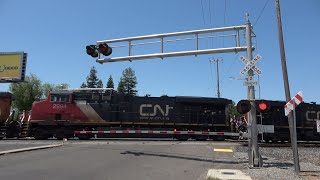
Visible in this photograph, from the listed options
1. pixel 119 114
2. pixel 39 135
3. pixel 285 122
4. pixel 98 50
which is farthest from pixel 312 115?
pixel 39 135

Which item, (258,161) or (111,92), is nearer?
(258,161)

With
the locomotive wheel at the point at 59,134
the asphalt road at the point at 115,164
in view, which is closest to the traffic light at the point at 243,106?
the asphalt road at the point at 115,164

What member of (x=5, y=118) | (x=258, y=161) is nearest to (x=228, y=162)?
(x=258, y=161)

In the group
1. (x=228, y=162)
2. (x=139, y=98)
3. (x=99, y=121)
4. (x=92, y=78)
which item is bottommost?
(x=228, y=162)

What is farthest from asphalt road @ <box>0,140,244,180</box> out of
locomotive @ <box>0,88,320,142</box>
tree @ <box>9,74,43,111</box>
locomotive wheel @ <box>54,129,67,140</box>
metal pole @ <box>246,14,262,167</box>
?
tree @ <box>9,74,43,111</box>

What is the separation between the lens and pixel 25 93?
83.7m

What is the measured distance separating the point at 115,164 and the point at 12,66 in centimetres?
3697

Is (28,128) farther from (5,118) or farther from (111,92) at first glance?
(111,92)

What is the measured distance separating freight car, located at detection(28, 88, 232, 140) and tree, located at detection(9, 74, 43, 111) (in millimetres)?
51509

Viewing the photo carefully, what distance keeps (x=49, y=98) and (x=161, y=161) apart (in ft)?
60.6

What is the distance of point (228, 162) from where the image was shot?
16750 mm

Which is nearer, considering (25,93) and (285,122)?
(285,122)

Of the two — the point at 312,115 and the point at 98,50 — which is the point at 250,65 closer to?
the point at 98,50

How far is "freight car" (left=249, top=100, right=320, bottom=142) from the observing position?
3170 cm
